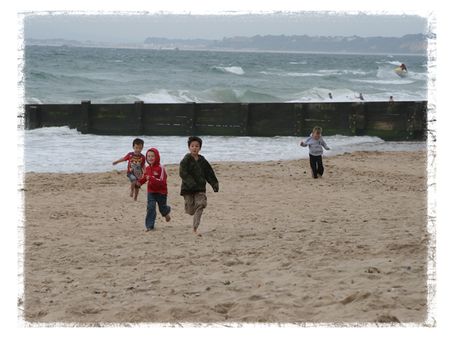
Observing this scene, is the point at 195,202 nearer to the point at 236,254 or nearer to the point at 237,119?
the point at 236,254

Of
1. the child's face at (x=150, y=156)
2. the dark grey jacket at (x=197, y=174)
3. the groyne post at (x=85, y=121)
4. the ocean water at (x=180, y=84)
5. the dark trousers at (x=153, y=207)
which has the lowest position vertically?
the dark trousers at (x=153, y=207)

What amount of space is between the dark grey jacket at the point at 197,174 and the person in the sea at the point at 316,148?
18.1 feet

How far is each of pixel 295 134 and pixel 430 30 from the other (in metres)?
15.8

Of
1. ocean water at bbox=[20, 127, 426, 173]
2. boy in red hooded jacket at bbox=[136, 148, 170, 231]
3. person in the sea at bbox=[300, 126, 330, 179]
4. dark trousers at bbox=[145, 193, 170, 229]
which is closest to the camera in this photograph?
boy in red hooded jacket at bbox=[136, 148, 170, 231]

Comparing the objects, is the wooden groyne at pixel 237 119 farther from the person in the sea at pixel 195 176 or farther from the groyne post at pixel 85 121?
the person in the sea at pixel 195 176

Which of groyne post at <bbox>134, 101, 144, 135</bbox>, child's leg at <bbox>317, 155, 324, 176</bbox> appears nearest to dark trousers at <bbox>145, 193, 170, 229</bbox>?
child's leg at <bbox>317, 155, 324, 176</bbox>

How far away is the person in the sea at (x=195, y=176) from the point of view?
27.4ft

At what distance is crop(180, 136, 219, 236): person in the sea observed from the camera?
27.4 feet

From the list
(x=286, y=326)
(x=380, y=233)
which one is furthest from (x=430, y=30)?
(x=380, y=233)

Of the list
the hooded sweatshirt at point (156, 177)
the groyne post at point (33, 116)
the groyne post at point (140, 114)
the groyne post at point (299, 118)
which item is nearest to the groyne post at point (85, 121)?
the groyne post at point (33, 116)

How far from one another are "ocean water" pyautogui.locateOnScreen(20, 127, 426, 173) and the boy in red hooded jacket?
20.0ft

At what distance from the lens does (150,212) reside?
9.48 meters

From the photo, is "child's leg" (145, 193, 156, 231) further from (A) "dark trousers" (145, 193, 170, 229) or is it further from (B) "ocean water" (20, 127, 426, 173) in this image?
(B) "ocean water" (20, 127, 426, 173)

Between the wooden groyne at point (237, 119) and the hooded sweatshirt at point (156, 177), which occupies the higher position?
the wooden groyne at point (237, 119)
